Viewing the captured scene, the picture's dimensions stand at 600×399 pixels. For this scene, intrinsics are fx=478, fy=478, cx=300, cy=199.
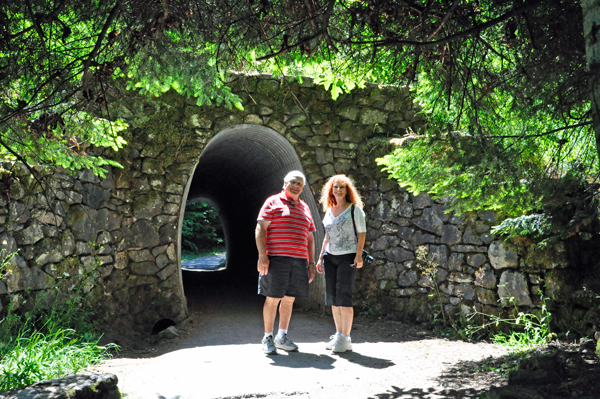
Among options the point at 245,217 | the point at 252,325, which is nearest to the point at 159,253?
the point at 252,325

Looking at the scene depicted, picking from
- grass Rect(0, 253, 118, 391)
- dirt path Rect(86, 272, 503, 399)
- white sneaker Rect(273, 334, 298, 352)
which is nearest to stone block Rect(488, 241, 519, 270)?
dirt path Rect(86, 272, 503, 399)

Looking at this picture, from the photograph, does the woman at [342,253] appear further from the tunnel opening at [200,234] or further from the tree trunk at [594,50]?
the tunnel opening at [200,234]

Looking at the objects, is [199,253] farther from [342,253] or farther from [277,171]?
[342,253]

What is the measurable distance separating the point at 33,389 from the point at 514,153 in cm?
356

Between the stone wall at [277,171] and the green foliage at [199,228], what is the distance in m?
12.8

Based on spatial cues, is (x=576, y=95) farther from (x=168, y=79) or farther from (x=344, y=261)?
(x=168, y=79)

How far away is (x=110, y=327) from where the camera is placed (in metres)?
5.50

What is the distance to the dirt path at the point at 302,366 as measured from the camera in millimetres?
3377

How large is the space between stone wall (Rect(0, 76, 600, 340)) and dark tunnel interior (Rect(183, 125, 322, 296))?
0.23 m

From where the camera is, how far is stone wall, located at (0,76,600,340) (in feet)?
16.2

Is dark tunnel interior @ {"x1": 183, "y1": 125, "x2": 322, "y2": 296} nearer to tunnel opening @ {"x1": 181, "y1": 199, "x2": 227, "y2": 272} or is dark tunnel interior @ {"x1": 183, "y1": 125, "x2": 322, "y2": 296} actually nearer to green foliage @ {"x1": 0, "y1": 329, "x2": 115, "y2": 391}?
green foliage @ {"x1": 0, "y1": 329, "x2": 115, "y2": 391}

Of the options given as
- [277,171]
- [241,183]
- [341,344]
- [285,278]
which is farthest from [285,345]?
[241,183]

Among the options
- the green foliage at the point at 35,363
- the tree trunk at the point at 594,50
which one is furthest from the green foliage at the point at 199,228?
the tree trunk at the point at 594,50

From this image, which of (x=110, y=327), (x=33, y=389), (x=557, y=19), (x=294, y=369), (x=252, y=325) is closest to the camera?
(x=33, y=389)
